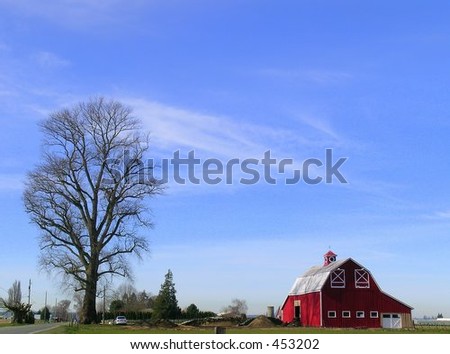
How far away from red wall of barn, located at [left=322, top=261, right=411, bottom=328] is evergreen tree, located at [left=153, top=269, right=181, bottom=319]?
3035 cm

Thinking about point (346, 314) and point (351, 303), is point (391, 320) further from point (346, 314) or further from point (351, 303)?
point (346, 314)

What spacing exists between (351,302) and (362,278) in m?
2.61

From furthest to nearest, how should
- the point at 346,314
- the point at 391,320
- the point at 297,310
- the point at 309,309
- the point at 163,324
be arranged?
1. the point at 297,310
2. the point at 309,309
3. the point at 391,320
4. the point at 346,314
5. the point at 163,324

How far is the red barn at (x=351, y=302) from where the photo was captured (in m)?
58.5

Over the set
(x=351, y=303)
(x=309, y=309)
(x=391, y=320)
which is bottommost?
(x=391, y=320)

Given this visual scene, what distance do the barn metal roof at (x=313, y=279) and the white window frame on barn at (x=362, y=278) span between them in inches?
67.9

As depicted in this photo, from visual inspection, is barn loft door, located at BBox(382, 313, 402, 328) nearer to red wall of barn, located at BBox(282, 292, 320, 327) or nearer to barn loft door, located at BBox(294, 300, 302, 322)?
red wall of barn, located at BBox(282, 292, 320, 327)

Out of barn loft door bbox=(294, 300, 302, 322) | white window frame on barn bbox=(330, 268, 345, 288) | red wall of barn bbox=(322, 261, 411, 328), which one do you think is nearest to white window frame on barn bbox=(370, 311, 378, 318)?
red wall of barn bbox=(322, 261, 411, 328)

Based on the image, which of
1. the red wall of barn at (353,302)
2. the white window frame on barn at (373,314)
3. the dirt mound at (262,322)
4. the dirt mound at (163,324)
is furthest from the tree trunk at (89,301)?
the white window frame on barn at (373,314)

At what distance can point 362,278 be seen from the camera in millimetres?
59469

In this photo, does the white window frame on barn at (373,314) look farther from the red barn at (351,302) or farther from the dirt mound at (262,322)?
the dirt mound at (262,322)

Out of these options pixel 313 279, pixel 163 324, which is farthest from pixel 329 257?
pixel 163 324

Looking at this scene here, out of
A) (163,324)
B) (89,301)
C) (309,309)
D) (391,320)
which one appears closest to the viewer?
(163,324)
